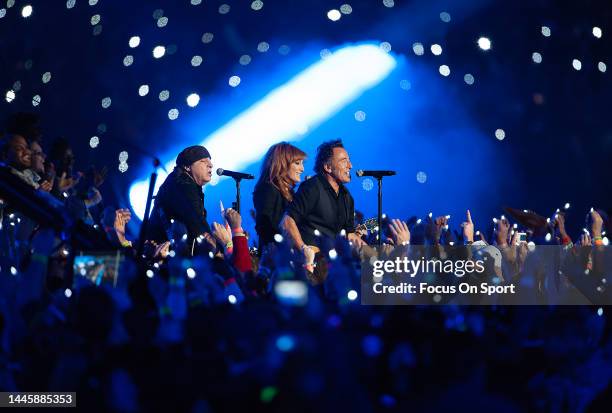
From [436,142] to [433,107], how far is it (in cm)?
29

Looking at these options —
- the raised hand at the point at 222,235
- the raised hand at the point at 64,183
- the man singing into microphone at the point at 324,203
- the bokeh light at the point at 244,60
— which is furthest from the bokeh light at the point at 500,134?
the raised hand at the point at 64,183

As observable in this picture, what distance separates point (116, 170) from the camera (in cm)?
663

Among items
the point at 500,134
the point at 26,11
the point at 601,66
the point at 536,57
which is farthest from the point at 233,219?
the point at 601,66

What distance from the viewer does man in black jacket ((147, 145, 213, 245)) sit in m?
3.81

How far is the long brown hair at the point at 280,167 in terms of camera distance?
4.02 meters

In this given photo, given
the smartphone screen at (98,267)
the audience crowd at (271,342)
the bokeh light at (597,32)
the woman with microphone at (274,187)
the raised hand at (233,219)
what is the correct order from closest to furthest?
the audience crowd at (271,342) < the smartphone screen at (98,267) < the raised hand at (233,219) < the woman with microphone at (274,187) < the bokeh light at (597,32)

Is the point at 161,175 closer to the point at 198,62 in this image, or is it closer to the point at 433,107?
the point at 198,62

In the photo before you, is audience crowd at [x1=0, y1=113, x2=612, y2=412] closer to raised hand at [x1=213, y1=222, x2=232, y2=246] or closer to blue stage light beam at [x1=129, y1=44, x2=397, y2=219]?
raised hand at [x1=213, y1=222, x2=232, y2=246]

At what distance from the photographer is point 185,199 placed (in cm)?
386

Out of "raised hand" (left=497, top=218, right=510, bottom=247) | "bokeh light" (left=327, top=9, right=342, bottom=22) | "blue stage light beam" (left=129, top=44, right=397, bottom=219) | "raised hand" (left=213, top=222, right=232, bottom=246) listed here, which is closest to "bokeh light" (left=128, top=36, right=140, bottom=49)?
"blue stage light beam" (left=129, top=44, right=397, bottom=219)

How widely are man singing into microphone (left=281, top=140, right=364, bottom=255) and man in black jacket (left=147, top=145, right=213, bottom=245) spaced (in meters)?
0.44

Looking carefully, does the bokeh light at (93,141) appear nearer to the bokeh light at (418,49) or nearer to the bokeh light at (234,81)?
the bokeh light at (234,81)

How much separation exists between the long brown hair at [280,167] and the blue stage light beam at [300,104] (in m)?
2.68

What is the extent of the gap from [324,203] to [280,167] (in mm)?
293
